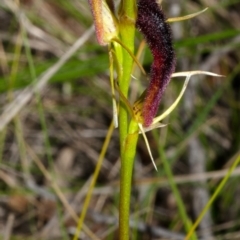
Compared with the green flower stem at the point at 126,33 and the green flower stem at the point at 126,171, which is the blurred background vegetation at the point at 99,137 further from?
the green flower stem at the point at 126,33

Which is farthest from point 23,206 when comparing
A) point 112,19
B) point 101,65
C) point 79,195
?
point 112,19

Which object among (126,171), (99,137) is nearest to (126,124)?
(126,171)

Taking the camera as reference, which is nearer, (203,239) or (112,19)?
(112,19)

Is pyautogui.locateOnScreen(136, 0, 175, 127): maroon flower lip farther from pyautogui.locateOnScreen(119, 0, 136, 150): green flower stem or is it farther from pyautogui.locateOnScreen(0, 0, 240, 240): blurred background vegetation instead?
pyautogui.locateOnScreen(0, 0, 240, 240): blurred background vegetation

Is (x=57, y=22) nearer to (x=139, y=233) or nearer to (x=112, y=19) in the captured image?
(x=139, y=233)

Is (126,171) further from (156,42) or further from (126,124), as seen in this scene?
(156,42)

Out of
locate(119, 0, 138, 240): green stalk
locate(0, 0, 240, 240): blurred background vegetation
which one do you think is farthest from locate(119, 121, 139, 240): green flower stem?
locate(0, 0, 240, 240): blurred background vegetation
